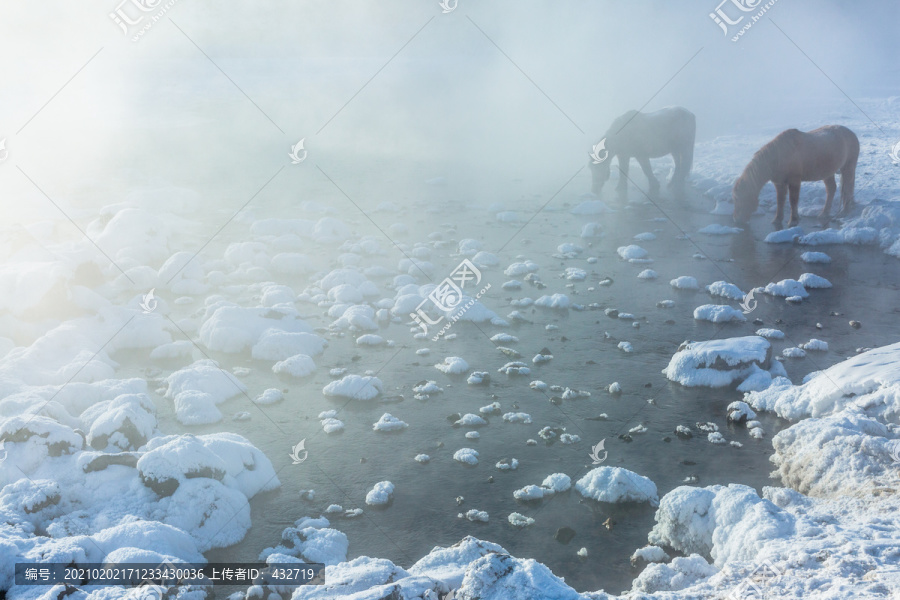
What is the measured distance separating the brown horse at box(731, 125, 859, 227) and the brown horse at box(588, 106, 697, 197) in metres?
3.48

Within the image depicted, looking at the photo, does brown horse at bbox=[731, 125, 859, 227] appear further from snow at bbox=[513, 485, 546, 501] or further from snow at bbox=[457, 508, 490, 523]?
snow at bbox=[457, 508, 490, 523]

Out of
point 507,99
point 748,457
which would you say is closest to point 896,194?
point 748,457

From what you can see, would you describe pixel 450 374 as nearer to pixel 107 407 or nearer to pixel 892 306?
pixel 107 407

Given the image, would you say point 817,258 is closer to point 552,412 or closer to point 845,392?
point 845,392

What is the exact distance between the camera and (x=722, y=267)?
13.0m

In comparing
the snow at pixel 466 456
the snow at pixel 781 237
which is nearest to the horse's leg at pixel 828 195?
the snow at pixel 781 237

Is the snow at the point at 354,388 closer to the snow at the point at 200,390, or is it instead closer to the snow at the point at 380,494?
the snow at the point at 200,390

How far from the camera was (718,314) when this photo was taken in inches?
413

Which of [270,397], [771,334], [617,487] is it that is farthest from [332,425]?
[771,334]

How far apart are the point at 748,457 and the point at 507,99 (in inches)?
1410

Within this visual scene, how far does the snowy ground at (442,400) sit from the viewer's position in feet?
17.2

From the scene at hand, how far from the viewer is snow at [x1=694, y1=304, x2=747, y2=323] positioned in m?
10.5

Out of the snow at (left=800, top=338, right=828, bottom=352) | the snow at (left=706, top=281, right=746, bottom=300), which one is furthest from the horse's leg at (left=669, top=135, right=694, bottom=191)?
the snow at (left=800, top=338, right=828, bottom=352)

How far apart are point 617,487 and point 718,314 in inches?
201
